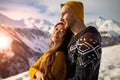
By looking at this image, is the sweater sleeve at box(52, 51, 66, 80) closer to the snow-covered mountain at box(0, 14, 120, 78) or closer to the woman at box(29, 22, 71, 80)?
the woman at box(29, 22, 71, 80)

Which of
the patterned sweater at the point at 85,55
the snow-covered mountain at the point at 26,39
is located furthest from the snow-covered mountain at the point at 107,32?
the patterned sweater at the point at 85,55

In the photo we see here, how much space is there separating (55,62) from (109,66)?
6.26 feet

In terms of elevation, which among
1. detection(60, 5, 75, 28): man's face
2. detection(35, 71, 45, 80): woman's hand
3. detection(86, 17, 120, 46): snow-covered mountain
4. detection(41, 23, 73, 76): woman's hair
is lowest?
detection(86, 17, 120, 46): snow-covered mountain

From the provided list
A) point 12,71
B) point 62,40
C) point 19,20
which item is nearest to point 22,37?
point 19,20

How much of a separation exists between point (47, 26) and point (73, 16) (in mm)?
2163

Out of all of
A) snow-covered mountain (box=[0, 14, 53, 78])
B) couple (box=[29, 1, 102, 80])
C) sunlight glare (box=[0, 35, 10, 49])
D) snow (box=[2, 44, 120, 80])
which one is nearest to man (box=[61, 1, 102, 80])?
couple (box=[29, 1, 102, 80])

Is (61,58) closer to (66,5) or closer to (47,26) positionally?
(66,5)

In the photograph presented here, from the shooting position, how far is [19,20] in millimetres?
3197

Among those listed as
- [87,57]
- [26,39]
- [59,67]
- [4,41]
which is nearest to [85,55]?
[87,57]

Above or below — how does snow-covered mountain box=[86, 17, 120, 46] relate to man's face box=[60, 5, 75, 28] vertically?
below

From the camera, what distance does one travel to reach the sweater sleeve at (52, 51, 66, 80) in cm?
98

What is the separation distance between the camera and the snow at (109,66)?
8.94 feet

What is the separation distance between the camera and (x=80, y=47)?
3.01ft

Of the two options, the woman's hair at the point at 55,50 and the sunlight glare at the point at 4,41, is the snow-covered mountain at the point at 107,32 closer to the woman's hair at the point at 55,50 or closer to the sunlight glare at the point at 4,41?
the sunlight glare at the point at 4,41
